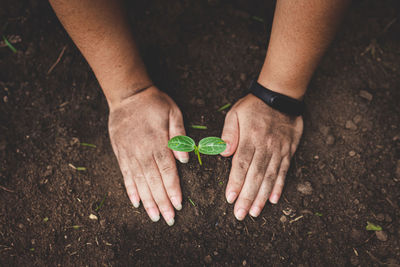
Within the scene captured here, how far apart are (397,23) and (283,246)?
6.05ft

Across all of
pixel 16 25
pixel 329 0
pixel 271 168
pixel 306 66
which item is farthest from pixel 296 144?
pixel 16 25

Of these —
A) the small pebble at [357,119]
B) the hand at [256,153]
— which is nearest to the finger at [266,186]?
the hand at [256,153]

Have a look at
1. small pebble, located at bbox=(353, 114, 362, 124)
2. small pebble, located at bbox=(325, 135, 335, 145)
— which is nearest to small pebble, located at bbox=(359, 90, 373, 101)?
small pebble, located at bbox=(353, 114, 362, 124)

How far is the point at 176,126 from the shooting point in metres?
1.70

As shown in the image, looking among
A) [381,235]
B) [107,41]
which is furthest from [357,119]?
[107,41]

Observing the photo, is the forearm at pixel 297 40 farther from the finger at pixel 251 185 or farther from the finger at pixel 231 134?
the finger at pixel 251 185

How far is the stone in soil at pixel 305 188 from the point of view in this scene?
1720 mm

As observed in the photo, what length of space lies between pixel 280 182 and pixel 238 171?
27 centimetres

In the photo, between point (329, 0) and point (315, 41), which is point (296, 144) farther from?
point (329, 0)

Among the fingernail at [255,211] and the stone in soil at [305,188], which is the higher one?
the stone in soil at [305,188]

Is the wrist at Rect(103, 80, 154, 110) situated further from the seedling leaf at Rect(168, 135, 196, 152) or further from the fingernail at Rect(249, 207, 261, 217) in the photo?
the fingernail at Rect(249, 207, 261, 217)

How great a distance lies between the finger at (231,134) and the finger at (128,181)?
57 centimetres

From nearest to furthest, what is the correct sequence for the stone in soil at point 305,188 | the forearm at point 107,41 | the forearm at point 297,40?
the forearm at point 297,40 → the forearm at point 107,41 → the stone in soil at point 305,188

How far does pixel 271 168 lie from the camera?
64.3 inches
